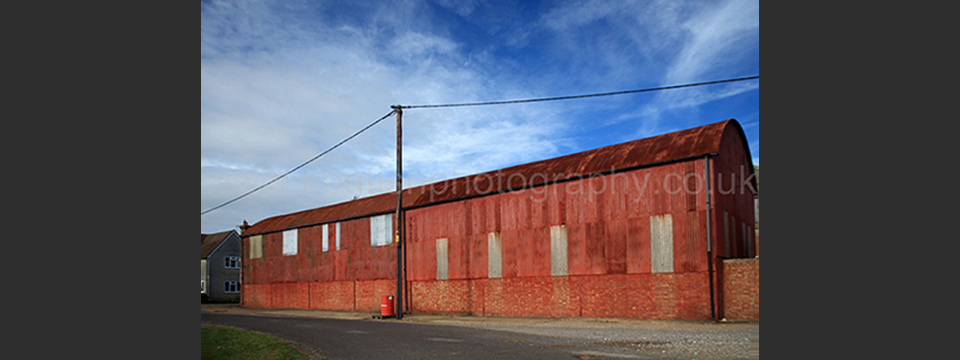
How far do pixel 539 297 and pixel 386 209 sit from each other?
1070cm

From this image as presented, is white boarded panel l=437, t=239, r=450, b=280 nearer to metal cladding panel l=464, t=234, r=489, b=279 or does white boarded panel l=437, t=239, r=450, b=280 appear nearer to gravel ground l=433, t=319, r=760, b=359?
metal cladding panel l=464, t=234, r=489, b=279

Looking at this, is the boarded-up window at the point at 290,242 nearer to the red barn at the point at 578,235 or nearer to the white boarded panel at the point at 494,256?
the red barn at the point at 578,235

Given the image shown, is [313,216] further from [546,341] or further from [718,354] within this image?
[718,354]

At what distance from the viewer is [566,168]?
22.0 m

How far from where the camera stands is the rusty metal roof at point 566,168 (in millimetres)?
18812

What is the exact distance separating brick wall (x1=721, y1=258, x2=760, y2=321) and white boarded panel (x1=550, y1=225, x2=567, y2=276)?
219 inches

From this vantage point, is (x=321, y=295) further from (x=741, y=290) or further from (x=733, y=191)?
(x=741, y=290)

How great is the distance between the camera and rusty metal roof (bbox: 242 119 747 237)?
18812 mm

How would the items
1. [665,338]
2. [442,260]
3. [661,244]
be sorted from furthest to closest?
[442,260] → [661,244] → [665,338]

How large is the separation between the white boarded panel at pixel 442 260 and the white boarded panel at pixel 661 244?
9.95 meters

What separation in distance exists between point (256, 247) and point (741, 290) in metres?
31.9

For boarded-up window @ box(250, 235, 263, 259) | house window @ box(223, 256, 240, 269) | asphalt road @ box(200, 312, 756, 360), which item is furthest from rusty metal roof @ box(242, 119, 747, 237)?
house window @ box(223, 256, 240, 269)

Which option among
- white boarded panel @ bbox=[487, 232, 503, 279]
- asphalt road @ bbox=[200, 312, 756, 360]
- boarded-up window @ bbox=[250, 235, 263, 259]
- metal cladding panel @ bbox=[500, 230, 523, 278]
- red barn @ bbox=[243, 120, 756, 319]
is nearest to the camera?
asphalt road @ bbox=[200, 312, 756, 360]

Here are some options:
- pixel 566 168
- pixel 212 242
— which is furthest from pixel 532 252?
pixel 212 242
